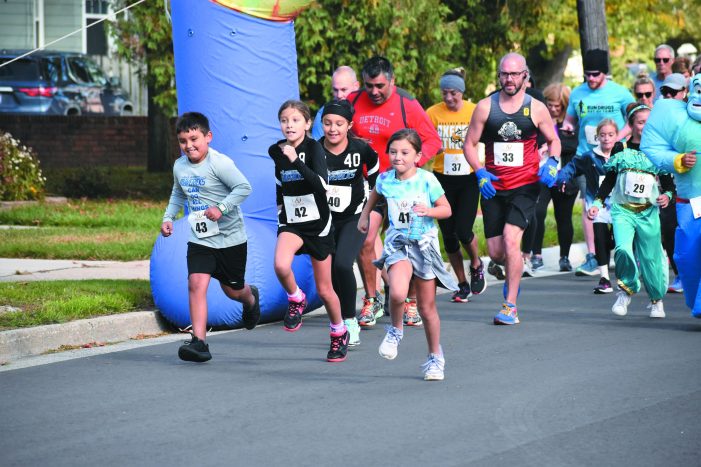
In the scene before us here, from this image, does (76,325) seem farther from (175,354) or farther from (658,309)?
(658,309)

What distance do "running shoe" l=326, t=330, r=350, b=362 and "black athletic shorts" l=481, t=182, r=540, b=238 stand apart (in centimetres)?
201

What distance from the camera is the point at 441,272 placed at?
26.1ft

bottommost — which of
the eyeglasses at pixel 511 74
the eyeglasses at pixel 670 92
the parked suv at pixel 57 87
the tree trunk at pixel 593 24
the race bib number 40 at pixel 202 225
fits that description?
the race bib number 40 at pixel 202 225

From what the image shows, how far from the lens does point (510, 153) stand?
1020 centimetres

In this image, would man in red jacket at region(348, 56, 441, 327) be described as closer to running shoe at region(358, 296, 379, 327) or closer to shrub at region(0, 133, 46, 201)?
running shoe at region(358, 296, 379, 327)

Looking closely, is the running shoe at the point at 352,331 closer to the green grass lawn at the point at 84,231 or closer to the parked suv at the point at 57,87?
the green grass lawn at the point at 84,231

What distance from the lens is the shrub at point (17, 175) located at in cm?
1877

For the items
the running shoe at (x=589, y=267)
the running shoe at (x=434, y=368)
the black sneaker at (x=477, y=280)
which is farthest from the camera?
the running shoe at (x=589, y=267)

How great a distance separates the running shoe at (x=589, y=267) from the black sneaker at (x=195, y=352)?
19.2 ft

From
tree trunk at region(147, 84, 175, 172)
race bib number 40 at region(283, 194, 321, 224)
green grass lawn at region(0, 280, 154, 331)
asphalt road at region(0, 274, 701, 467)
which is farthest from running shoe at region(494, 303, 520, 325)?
tree trunk at region(147, 84, 175, 172)

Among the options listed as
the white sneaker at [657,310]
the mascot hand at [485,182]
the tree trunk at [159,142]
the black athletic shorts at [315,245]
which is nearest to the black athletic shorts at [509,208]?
the mascot hand at [485,182]

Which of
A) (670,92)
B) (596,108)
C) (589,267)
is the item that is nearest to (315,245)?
(670,92)

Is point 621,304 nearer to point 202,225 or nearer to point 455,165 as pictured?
point 455,165

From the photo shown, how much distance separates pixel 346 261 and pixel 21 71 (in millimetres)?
24547
